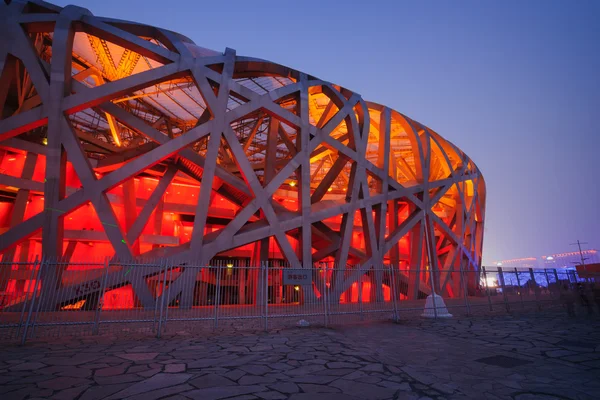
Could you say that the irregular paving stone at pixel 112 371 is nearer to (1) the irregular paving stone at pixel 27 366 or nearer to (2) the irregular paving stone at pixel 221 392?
(1) the irregular paving stone at pixel 27 366

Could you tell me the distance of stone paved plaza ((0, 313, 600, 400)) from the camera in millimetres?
4062

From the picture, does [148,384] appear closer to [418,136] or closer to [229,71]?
[229,71]

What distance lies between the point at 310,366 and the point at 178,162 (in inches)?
714

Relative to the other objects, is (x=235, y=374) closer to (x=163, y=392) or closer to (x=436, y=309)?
(x=163, y=392)

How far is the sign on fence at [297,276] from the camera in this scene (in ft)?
36.1

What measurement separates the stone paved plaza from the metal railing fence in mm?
1415

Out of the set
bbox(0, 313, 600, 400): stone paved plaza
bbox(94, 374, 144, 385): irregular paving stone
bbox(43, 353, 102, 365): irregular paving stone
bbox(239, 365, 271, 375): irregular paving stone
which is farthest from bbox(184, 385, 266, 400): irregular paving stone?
bbox(43, 353, 102, 365): irregular paving stone

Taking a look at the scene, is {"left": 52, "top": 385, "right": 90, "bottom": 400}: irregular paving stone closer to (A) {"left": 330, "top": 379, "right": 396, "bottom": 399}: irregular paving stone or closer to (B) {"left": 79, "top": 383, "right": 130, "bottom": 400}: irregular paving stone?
(B) {"left": 79, "top": 383, "right": 130, "bottom": 400}: irregular paving stone

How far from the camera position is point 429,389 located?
4.13m

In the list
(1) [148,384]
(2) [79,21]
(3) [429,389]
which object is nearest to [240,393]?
(1) [148,384]

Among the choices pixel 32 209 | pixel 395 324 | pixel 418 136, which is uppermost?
pixel 418 136

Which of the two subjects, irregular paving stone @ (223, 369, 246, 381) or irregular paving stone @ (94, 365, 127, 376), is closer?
irregular paving stone @ (223, 369, 246, 381)

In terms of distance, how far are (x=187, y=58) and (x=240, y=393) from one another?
1701 cm

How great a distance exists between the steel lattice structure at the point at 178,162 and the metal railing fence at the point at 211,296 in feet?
2.69
